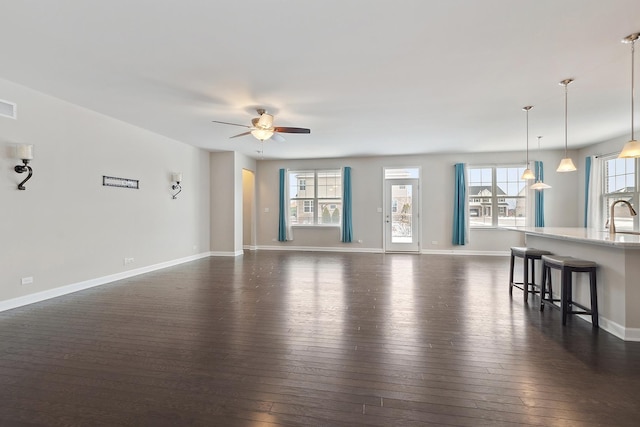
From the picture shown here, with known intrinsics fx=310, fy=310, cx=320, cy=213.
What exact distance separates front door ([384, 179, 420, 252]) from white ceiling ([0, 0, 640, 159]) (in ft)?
11.0

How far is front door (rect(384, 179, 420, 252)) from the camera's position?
8.67 metres

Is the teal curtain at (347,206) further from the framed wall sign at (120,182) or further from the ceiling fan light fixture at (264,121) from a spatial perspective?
the framed wall sign at (120,182)

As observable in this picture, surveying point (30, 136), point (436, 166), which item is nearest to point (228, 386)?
point (30, 136)

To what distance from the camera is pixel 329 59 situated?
3184 mm

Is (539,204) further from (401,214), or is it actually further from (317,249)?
(317,249)

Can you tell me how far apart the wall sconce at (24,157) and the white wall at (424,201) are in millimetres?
5861

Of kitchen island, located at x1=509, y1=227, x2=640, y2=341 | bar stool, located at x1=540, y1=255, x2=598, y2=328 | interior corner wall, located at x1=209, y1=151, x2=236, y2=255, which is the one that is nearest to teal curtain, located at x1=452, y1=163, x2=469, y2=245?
bar stool, located at x1=540, y1=255, x2=598, y2=328

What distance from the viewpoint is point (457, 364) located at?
2.42 m

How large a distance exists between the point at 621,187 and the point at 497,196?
7.83ft

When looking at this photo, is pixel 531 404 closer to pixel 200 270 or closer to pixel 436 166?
pixel 200 270

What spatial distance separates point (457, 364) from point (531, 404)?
554mm

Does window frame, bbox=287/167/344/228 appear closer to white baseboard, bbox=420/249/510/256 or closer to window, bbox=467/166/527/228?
white baseboard, bbox=420/249/510/256

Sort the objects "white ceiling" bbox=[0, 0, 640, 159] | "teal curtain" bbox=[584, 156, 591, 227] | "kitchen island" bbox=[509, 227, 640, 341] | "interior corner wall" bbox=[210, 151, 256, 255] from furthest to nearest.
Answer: "interior corner wall" bbox=[210, 151, 256, 255] < "teal curtain" bbox=[584, 156, 591, 227] < "kitchen island" bbox=[509, 227, 640, 341] < "white ceiling" bbox=[0, 0, 640, 159]

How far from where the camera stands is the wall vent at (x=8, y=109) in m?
3.72
